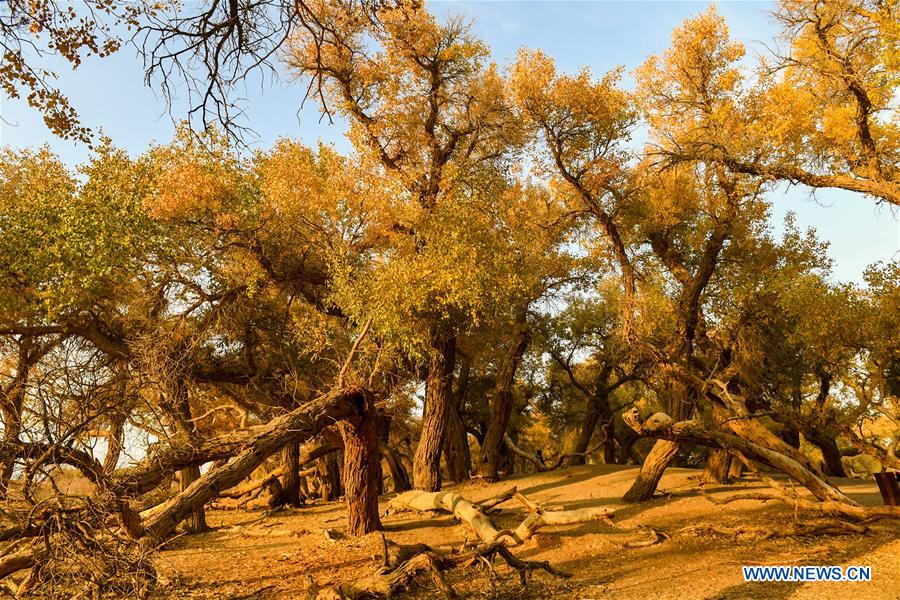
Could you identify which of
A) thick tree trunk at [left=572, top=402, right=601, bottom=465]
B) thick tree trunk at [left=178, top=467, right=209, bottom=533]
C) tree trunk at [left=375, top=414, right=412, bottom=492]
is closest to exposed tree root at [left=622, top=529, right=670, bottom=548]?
thick tree trunk at [left=178, top=467, right=209, bottom=533]

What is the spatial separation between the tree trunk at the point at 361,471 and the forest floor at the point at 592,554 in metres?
0.49

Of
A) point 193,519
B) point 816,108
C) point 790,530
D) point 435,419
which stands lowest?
point 790,530

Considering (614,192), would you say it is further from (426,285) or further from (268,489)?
(268,489)

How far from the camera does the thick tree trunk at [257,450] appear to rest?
8.80 m

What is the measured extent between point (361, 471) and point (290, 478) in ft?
24.4

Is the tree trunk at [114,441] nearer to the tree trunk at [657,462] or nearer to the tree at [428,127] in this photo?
the tree at [428,127]

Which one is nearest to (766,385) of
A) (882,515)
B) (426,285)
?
(882,515)

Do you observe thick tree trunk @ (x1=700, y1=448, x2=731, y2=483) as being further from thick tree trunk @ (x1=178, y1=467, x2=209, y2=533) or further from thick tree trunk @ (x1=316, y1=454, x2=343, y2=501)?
thick tree trunk @ (x1=178, y1=467, x2=209, y2=533)

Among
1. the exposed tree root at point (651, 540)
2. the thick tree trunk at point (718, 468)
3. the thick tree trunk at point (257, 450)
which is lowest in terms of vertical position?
the exposed tree root at point (651, 540)

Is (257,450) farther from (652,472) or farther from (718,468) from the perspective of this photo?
(718,468)

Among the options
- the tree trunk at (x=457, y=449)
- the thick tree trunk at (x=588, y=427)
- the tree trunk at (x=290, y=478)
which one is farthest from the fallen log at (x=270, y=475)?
the thick tree trunk at (x=588, y=427)

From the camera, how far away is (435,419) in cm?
1634

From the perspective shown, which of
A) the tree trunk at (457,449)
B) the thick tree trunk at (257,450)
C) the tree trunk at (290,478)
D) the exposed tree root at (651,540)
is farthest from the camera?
the tree trunk at (457,449)

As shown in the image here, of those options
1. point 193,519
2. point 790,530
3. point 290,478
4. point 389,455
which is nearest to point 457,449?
point 389,455
